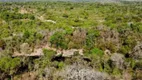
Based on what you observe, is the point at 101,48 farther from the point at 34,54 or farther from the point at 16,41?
the point at 16,41

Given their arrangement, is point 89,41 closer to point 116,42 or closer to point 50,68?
point 116,42

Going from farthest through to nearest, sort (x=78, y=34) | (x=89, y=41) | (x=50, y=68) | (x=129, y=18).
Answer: (x=129, y=18)
(x=78, y=34)
(x=89, y=41)
(x=50, y=68)

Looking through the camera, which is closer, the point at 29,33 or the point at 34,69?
the point at 34,69

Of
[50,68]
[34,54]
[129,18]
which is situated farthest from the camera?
[129,18]

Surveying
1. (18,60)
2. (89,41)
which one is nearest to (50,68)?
(18,60)

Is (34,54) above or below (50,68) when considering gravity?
below

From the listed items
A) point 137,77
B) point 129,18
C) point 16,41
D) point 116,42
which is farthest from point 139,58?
point 129,18

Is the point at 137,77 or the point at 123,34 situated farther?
the point at 123,34

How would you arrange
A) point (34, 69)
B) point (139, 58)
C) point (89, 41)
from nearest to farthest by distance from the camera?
point (34, 69)
point (139, 58)
point (89, 41)

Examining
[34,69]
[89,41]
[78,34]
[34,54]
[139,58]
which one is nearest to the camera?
[34,69]
